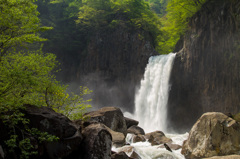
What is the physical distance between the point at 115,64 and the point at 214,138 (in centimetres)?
2966

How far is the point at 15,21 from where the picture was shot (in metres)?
8.20

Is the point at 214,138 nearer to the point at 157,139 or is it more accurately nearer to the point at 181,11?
the point at 157,139

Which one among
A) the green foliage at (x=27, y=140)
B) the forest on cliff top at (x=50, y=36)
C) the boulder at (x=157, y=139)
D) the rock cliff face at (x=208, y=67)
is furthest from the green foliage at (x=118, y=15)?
the green foliage at (x=27, y=140)

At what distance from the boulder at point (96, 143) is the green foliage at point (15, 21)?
4.35m

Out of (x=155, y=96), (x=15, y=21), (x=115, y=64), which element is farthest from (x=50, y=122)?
(x=115, y=64)

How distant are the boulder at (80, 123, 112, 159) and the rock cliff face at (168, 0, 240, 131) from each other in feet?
50.6

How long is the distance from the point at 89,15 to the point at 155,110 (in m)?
23.1

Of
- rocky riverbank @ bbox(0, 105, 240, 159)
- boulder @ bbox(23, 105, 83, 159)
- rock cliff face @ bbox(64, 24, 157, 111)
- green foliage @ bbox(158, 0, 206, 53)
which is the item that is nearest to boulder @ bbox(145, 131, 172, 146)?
rocky riverbank @ bbox(0, 105, 240, 159)

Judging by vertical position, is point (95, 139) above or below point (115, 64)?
below

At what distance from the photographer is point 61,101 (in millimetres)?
10484

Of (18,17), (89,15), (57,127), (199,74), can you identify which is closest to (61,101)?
(57,127)

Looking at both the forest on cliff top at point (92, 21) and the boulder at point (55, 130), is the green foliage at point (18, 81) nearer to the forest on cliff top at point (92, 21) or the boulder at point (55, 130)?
the boulder at point (55, 130)

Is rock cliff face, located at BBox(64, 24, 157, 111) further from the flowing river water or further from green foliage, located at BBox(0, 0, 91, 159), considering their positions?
green foliage, located at BBox(0, 0, 91, 159)

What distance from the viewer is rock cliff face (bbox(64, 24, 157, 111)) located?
37.4 metres
